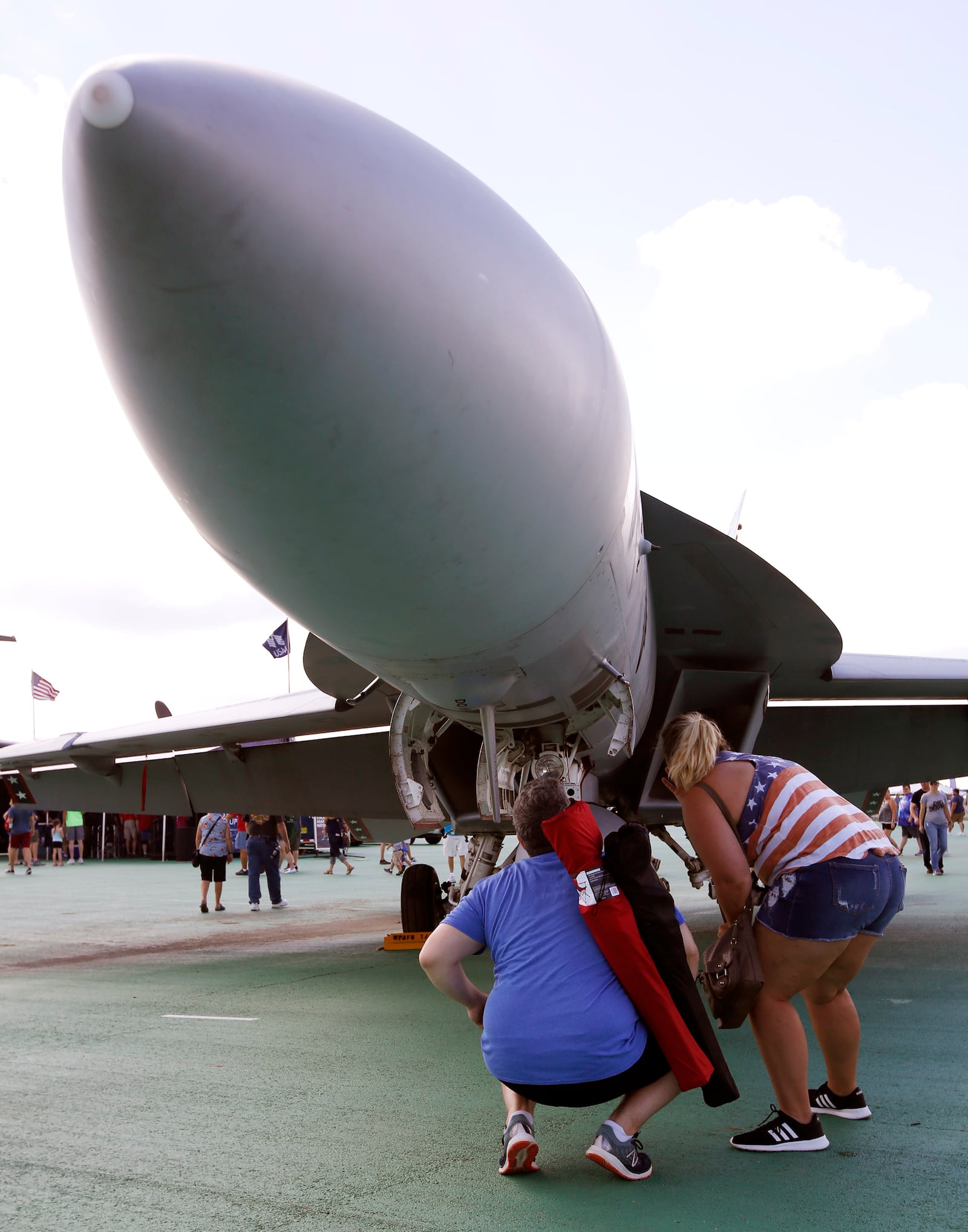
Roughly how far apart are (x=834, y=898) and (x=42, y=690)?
19945mm

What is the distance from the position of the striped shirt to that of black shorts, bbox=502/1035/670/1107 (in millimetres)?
617

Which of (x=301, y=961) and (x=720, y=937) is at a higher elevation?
(x=720, y=937)

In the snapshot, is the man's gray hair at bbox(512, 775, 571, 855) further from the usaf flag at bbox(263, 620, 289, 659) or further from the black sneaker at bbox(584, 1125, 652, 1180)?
the usaf flag at bbox(263, 620, 289, 659)

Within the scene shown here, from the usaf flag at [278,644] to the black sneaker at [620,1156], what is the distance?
14814 mm

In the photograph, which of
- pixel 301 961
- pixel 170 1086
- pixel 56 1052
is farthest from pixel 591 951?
pixel 301 961

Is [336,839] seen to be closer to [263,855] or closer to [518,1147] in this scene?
[263,855]

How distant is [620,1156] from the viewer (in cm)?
249

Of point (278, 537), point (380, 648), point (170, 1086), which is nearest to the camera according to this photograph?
point (278, 537)

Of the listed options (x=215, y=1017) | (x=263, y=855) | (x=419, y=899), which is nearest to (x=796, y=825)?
(x=215, y=1017)

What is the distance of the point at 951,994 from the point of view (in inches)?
203

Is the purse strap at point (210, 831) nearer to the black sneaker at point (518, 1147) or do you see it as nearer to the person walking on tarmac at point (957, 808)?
the black sneaker at point (518, 1147)

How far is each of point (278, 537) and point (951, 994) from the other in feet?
15.3

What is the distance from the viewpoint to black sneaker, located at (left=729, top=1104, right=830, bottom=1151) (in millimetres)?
2701

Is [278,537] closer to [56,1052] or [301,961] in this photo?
[56,1052]
